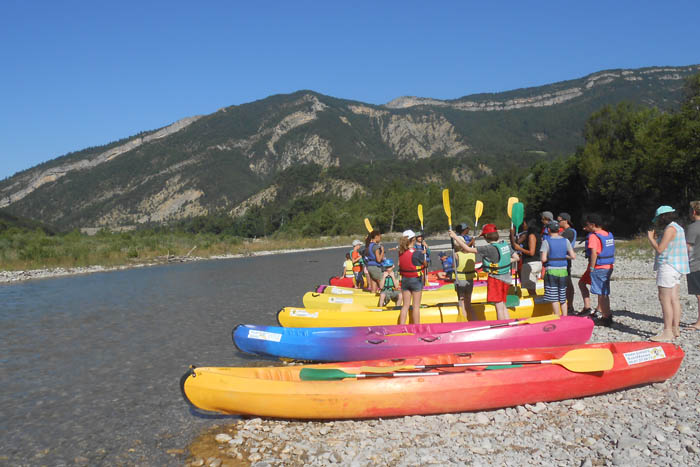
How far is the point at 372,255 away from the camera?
444 inches

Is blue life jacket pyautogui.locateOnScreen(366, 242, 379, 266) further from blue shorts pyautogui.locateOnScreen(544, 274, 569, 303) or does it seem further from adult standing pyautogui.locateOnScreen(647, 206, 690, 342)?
adult standing pyautogui.locateOnScreen(647, 206, 690, 342)

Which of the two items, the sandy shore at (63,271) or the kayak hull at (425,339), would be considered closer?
the kayak hull at (425,339)

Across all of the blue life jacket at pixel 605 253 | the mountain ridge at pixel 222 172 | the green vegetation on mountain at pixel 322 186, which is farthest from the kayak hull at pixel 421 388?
the mountain ridge at pixel 222 172

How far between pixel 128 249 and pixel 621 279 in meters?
33.6

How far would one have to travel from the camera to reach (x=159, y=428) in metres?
6.08

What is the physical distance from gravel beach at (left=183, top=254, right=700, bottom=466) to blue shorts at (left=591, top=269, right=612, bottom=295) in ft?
5.84

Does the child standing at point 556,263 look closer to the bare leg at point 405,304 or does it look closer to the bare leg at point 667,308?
the bare leg at point 667,308

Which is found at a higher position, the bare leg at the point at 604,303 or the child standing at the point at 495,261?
the child standing at the point at 495,261

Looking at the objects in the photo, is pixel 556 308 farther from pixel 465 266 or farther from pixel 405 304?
pixel 405 304

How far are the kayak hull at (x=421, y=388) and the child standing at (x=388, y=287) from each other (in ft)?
14.0

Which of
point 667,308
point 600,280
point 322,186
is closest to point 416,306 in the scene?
point 600,280

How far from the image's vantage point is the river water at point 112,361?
5832 millimetres

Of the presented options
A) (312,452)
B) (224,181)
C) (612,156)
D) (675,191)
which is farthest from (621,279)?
(224,181)

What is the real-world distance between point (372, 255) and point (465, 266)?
10.7ft
